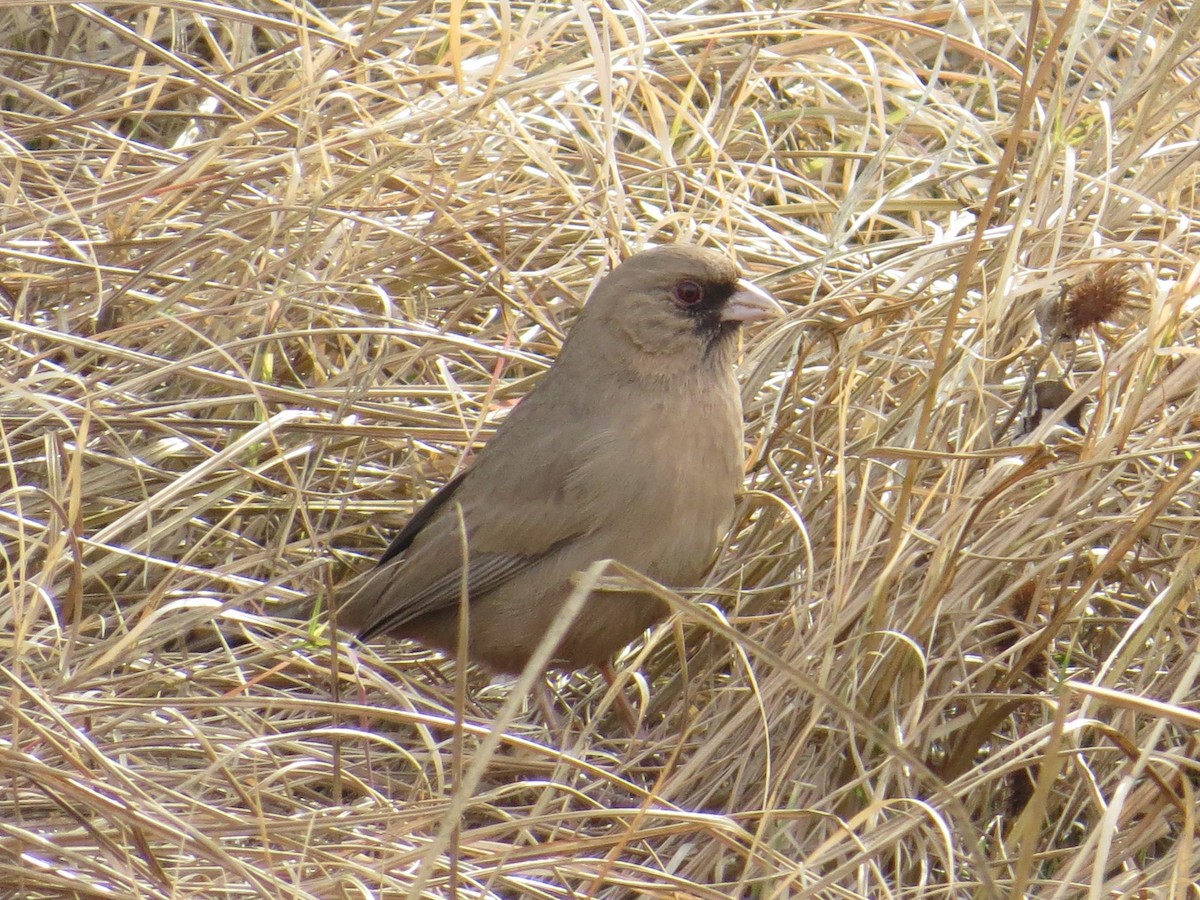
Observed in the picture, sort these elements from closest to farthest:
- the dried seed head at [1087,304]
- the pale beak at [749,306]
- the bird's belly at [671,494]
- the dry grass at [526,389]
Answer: the dry grass at [526,389]
the dried seed head at [1087,304]
the bird's belly at [671,494]
the pale beak at [749,306]

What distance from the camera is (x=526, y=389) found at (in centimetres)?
466

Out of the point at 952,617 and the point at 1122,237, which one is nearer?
the point at 952,617

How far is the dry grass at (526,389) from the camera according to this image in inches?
115

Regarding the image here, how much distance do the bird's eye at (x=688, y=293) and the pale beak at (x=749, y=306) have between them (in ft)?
0.24

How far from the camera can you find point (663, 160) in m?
4.97

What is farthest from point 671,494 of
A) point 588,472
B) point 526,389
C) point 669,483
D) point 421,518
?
point 526,389

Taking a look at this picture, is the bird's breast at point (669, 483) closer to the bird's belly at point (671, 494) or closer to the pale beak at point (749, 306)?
the bird's belly at point (671, 494)

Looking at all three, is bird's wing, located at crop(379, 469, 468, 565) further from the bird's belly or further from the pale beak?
the pale beak

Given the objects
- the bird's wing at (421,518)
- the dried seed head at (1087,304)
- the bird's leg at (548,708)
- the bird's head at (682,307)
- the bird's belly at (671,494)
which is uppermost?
the dried seed head at (1087,304)

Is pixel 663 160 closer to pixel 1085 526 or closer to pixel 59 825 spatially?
pixel 1085 526

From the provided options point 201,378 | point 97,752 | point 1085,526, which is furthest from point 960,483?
→ point 201,378

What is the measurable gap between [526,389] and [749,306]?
2.92 ft

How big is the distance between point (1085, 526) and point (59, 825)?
2.16 metres

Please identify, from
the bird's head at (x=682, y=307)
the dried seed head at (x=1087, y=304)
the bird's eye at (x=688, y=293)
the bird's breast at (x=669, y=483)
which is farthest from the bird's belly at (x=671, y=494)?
the dried seed head at (x=1087, y=304)
